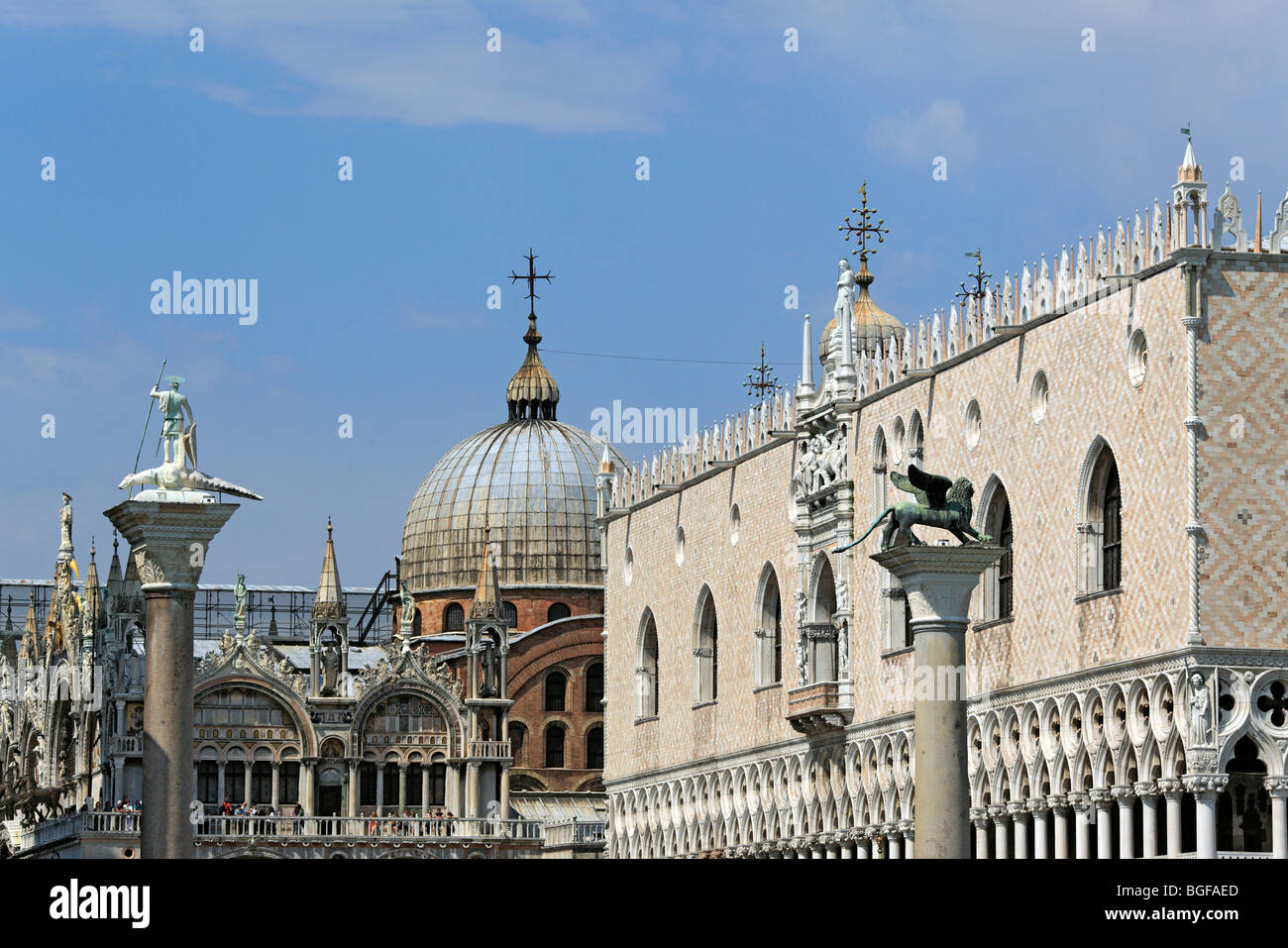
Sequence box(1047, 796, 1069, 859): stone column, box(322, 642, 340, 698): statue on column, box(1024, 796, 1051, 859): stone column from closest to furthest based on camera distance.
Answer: box(1047, 796, 1069, 859): stone column
box(1024, 796, 1051, 859): stone column
box(322, 642, 340, 698): statue on column

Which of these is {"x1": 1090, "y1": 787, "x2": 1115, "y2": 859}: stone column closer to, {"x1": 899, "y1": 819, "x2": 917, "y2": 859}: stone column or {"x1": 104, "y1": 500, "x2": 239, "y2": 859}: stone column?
{"x1": 899, "y1": 819, "x2": 917, "y2": 859}: stone column

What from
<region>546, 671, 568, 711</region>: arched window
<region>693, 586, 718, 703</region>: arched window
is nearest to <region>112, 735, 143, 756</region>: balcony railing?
<region>546, 671, 568, 711</region>: arched window

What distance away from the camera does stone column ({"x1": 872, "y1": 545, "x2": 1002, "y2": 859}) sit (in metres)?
24.8

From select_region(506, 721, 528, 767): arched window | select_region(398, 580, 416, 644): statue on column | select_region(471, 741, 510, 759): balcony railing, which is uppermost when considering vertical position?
select_region(398, 580, 416, 644): statue on column

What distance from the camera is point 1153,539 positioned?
33969 millimetres

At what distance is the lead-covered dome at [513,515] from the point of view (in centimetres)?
7431

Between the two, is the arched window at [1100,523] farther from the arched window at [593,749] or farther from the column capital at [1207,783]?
the arched window at [593,749]

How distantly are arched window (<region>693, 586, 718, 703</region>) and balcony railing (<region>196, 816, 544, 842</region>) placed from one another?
461 inches

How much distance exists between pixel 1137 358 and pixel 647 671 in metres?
20.9

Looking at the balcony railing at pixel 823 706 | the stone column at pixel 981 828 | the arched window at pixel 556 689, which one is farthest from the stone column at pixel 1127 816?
the arched window at pixel 556 689

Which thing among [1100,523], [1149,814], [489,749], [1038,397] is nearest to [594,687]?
[489,749]

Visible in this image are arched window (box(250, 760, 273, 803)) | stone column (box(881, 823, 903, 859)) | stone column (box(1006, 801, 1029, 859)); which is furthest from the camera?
arched window (box(250, 760, 273, 803))

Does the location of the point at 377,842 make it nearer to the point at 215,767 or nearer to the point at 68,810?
the point at 215,767
